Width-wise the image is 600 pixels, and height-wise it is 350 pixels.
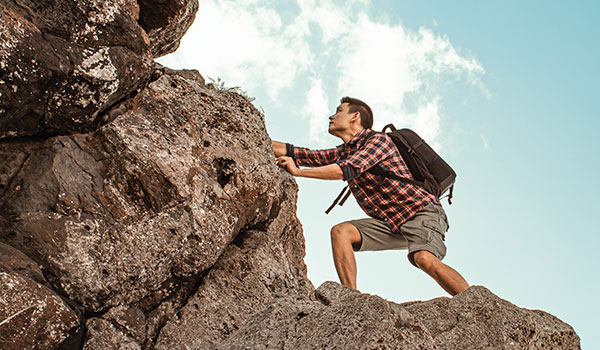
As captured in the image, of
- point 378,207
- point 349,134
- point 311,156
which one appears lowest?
point 378,207

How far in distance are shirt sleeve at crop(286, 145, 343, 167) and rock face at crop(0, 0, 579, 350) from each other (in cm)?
233

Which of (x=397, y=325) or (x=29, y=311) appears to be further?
(x=397, y=325)

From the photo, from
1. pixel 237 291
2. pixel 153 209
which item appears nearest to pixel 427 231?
pixel 237 291

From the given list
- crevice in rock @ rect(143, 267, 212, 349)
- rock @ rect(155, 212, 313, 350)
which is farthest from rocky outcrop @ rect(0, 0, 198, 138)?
rock @ rect(155, 212, 313, 350)

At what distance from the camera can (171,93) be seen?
22.4 feet

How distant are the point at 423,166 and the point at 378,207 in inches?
40.2

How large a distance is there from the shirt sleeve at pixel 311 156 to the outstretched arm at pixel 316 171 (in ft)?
4.18

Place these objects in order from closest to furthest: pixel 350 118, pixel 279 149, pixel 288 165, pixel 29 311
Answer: pixel 29 311 < pixel 288 165 < pixel 279 149 < pixel 350 118

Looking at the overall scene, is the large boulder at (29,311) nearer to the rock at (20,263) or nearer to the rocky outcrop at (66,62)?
the rock at (20,263)

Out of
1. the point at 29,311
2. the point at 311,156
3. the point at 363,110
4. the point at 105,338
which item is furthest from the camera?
the point at 363,110

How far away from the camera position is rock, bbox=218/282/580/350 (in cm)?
471

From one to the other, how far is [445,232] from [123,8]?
5684 mm

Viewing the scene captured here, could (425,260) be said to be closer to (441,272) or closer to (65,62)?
(441,272)

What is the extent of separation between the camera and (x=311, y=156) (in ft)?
30.8
